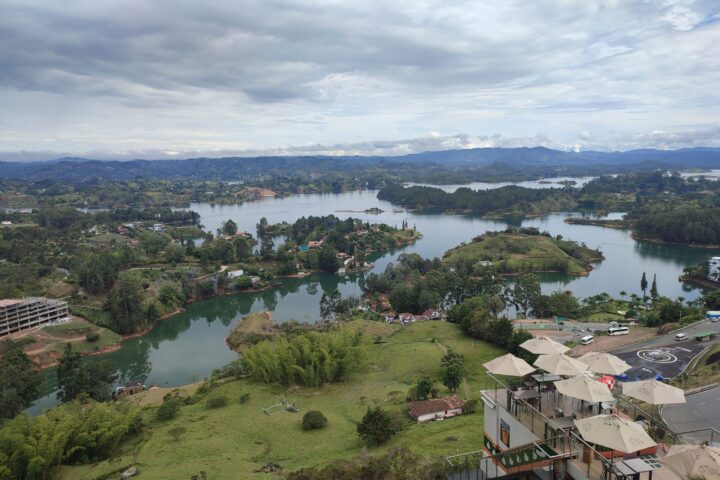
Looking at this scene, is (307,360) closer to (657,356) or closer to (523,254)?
(657,356)

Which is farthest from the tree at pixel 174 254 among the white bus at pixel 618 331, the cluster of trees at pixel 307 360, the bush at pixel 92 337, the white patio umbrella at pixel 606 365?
the white patio umbrella at pixel 606 365

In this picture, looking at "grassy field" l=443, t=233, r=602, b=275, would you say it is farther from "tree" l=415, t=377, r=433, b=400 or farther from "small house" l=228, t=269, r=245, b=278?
"tree" l=415, t=377, r=433, b=400

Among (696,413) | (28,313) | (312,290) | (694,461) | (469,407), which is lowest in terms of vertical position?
(312,290)

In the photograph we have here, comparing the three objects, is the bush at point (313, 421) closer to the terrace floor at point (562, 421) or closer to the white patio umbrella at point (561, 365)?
the terrace floor at point (562, 421)

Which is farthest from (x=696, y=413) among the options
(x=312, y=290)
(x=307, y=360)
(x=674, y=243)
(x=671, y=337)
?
(x=674, y=243)

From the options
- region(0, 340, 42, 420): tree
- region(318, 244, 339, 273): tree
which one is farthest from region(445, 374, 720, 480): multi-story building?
region(318, 244, 339, 273): tree

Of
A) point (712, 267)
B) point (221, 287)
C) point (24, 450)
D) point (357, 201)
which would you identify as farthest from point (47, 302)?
point (357, 201)
